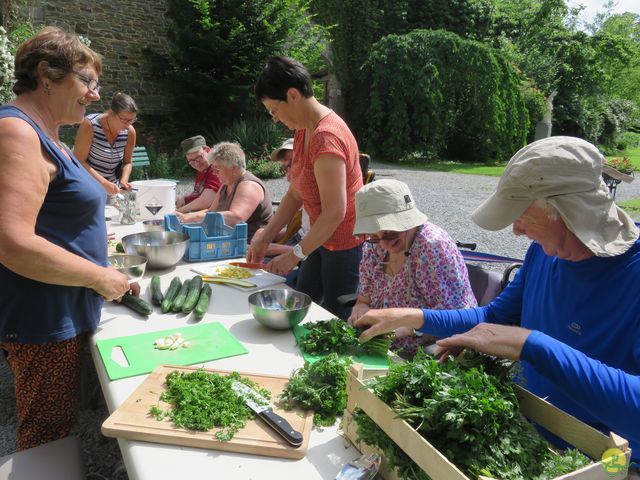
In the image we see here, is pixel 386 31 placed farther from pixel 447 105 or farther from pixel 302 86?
pixel 302 86

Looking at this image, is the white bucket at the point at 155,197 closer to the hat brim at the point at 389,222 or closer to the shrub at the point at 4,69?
the hat brim at the point at 389,222

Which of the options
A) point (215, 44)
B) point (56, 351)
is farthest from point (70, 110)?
point (215, 44)

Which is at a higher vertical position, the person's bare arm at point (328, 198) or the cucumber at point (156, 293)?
the person's bare arm at point (328, 198)

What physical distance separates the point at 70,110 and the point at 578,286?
2007 millimetres

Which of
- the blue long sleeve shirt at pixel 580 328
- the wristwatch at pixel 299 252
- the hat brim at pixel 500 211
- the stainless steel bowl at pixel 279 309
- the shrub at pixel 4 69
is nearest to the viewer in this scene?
the blue long sleeve shirt at pixel 580 328

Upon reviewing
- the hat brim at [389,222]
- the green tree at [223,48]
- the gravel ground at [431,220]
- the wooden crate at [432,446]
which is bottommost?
the gravel ground at [431,220]

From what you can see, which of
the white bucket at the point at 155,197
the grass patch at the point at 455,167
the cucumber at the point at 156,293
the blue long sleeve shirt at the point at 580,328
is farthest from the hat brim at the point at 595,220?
A: the grass patch at the point at 455,167

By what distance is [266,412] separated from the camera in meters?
1.45

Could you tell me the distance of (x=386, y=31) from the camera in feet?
69.1

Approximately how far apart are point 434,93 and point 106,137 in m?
15.6

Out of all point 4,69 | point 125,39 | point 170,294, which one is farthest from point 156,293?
point 125,39

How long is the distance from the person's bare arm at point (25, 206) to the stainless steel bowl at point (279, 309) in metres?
0.80

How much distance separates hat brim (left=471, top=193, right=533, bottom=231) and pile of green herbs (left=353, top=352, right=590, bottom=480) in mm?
484

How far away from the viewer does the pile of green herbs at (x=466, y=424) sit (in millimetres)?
1075
